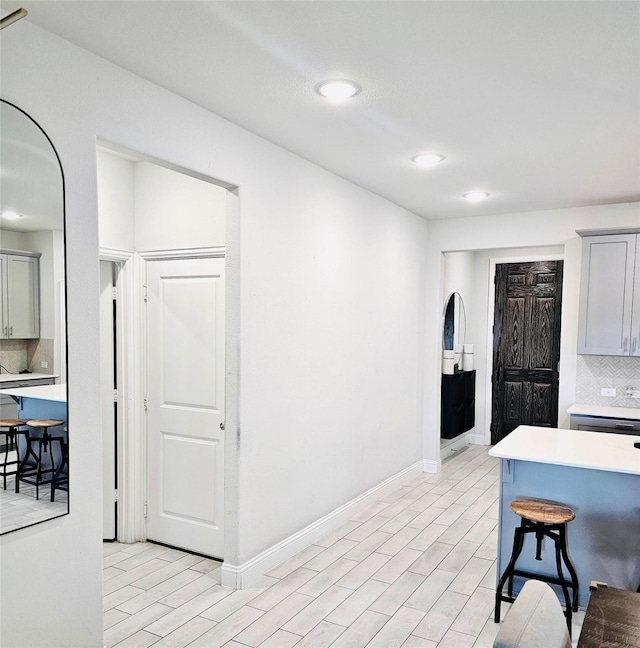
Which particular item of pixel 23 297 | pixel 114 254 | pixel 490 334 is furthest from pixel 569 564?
pixel 490 334

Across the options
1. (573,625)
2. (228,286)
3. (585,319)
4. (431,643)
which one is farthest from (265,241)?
(585,319)

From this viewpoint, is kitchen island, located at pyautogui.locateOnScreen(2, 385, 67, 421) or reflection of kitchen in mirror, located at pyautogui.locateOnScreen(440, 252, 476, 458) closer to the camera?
kitchen island, located at pyautogui.locateOnScreen(2, 385, 67, 421)

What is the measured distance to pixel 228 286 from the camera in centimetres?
319

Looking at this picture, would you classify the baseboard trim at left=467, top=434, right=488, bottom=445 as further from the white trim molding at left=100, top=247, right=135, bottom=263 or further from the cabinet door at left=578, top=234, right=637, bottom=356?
the white trim molding at left=100, top=247, right=135, bottom=263

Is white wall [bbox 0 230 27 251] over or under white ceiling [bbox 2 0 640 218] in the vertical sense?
under

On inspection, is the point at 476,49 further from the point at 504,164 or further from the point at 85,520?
the point at 85,520

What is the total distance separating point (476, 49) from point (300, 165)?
1674 millimetres

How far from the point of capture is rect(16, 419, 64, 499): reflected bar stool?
2.08m

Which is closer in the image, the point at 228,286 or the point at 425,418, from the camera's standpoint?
the point at 228,286

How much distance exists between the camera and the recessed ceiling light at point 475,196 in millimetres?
4664

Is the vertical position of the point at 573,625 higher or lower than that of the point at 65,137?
lower

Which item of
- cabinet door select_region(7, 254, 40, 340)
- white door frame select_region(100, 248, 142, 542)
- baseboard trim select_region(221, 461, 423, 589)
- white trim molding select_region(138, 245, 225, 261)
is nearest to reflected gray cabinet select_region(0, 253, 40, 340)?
cabinet door select_region(7, 254, 40, 340)

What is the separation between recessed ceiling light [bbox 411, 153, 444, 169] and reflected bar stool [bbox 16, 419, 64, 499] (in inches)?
106

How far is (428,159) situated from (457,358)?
3.55 m
